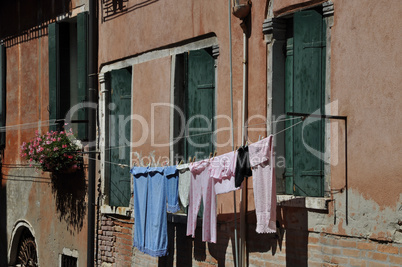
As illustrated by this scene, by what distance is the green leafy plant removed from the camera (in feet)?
38.0

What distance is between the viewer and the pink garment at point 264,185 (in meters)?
7.18

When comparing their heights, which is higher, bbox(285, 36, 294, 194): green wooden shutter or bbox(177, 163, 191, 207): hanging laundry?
bbox(285, 36, 294, 194): green wooden shutter

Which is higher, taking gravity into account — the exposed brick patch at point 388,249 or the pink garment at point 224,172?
the pink garment at point 224,172

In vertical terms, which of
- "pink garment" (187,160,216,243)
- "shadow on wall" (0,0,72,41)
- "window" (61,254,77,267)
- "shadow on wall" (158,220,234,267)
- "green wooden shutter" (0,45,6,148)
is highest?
"shadow on wall" (0,0,72,41)

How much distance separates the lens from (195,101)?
364 inches

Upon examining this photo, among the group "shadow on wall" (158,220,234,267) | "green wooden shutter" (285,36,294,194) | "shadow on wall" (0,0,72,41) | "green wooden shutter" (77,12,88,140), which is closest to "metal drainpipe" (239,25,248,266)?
"shadow on wall" (158,220,234,267)

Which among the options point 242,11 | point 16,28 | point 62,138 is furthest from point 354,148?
point 16,28

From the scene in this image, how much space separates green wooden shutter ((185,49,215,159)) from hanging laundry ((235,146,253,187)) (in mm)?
1386

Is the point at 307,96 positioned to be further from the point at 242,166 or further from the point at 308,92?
the point at 242,166

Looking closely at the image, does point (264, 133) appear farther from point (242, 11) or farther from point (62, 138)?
point (62, 138)

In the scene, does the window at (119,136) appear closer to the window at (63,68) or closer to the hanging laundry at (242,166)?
the window at (63,68)

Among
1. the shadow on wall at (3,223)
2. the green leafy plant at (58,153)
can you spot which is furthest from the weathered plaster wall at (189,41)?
the shadow on wall at (3,223)

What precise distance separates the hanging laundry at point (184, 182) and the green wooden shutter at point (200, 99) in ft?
1.75

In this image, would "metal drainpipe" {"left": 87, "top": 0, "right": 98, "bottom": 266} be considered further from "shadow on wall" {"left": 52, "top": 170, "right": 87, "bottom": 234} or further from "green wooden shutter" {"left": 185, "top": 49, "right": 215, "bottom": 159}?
"green wooden shutter" {"left": 185, "top": 49, "right": 215, "bottom": 159}
